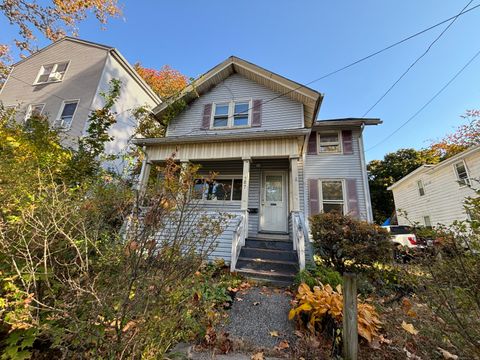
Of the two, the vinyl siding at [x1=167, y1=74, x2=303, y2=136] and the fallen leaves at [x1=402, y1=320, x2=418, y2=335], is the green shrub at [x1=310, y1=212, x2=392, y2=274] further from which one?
the vinyl siding at [x1=167, y1=74, x2=303, y2=136]

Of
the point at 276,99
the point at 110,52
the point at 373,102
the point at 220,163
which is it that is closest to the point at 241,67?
the point at 276,99

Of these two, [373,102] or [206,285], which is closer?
[206,285]

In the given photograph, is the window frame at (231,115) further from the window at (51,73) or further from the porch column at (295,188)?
the window at (51,73)

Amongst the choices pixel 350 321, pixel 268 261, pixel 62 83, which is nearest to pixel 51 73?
pixel 62 83

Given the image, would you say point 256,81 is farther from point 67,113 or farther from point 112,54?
point 67,113

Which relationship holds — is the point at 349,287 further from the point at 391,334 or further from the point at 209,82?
the point at 209,82

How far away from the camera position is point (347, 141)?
934 cm

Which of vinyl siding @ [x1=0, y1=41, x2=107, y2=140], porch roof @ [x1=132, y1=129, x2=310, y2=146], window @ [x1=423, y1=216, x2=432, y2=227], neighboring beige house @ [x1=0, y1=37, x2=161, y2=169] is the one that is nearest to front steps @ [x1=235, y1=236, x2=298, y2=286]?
Answer: porch roof @ [x1=132, y1=129, x2=310, y2=146]

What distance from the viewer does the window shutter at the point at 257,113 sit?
887 cm

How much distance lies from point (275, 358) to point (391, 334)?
1811mm

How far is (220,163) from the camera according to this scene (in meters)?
8.84

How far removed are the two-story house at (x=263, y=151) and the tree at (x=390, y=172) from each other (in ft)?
54.1

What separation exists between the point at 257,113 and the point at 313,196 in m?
4.39

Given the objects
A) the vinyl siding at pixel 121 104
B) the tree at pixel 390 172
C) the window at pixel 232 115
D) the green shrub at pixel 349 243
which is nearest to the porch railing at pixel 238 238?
the green shrub at pixel 349 243
